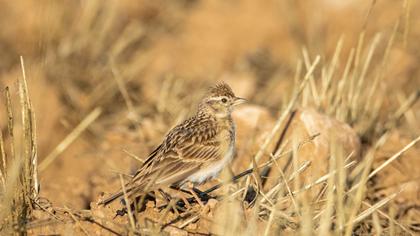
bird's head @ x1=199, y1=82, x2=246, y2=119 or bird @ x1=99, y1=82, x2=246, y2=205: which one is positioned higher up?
bird's head @ x1=199, y1=82, x2=246, y2=119

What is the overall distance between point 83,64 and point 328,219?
5598mm

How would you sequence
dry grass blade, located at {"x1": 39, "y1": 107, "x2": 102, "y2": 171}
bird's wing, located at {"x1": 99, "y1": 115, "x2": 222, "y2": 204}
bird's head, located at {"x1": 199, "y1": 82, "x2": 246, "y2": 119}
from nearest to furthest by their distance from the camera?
bird's wing, located at {"x1": 99, "y1": 115, "x2": 222, "y2": 204}, dry grass blade, located at {"x1": 39, "y1": 107, "x2": 102, "y2": 171}, bird's head, located at {"x1": 199, "y1": 82, "x2": 246, "y2": 119}

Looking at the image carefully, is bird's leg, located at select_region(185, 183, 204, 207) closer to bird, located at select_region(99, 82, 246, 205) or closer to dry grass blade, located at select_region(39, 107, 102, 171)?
bird, located at select_region(99, 82, 246, 205)

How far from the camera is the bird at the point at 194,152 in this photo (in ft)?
16.9

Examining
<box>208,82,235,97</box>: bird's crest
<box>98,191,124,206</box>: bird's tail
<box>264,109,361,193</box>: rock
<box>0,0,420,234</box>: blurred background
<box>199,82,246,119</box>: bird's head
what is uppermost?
<box>0,0,420,234</box>: blurred background

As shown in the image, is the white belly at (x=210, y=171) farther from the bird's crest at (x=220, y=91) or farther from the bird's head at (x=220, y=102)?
the bird's crest at (x=220, y=91)

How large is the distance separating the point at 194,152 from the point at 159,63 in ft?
18.1

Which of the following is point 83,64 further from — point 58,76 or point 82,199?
point 82,199

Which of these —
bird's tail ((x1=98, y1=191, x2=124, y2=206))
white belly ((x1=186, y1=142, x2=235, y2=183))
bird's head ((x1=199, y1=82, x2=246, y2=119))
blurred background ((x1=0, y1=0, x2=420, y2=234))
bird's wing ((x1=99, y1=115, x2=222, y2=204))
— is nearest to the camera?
bird's tail ((x1=98, y1=191, x2=124, y2=206))

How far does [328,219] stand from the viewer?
4.19 metres

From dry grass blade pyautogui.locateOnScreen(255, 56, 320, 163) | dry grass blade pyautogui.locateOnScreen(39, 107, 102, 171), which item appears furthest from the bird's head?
dry grass blade pyautogui.locateOnScreen(39, 107, 102, 171)

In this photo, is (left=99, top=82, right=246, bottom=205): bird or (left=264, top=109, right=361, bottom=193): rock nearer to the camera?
(left=99, top=82, right=246, bottom=205): bird

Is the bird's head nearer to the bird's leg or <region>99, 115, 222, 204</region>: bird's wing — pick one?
<region>99, 115, 222, 204</region>: bird's wing

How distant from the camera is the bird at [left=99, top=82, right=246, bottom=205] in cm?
515
